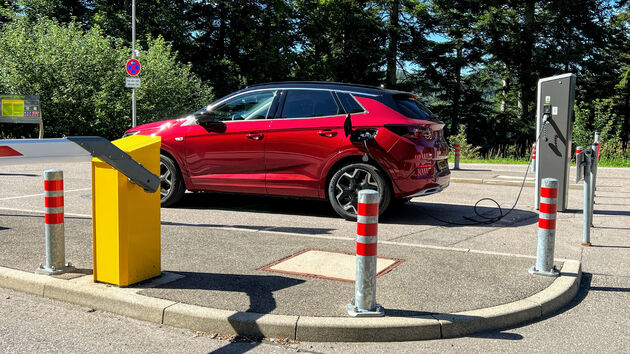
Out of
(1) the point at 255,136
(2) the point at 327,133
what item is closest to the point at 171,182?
(1) the point at 255,136

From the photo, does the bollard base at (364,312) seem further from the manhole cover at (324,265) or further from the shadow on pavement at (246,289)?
the manhole cover at (324,265)

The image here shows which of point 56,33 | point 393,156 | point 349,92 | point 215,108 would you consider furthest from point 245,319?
point 56,33

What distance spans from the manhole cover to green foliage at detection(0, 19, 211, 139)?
22.1 meters

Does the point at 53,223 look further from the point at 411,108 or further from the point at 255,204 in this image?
the point at 411,108

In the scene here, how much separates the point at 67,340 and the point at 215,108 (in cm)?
521

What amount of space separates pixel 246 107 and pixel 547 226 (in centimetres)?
475

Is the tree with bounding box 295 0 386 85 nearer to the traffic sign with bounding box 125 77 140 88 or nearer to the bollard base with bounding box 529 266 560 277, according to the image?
the traffic sign with bounding box 125 77 140 88

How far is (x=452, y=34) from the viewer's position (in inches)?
1646

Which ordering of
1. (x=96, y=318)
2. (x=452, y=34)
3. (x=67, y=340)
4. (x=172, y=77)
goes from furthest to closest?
(x=452, y=34), (x=172, y=77), (x=96, y=318), (x=67, y=340)

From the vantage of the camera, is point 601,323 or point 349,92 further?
point 349,92

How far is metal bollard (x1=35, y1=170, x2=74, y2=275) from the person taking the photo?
4789mm

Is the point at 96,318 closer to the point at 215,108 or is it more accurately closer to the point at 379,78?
the point at 215,108

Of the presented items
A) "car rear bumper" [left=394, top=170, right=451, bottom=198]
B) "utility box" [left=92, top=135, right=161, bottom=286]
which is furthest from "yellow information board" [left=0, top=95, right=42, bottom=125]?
"utility box" [left=92, top=135, right=161, bottom=286]

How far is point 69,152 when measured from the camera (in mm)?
4223
